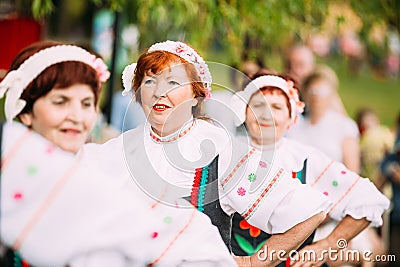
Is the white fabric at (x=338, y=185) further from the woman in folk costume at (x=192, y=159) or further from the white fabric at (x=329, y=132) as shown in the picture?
the white fabric at (x=329, y=132)

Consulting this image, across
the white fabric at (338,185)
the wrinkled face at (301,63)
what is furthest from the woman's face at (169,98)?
the wrinkled face at (301,63)

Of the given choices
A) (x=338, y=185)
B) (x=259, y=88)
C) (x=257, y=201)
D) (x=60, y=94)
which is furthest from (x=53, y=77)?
(x=338, y=185)

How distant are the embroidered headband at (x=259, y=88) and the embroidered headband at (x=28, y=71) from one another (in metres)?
0.50

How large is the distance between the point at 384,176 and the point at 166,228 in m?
3.15

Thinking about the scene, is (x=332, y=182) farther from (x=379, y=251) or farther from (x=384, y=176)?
(x=384, y=176)

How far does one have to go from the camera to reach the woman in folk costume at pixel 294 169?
235cm

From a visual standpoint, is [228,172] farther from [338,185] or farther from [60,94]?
[338,185]

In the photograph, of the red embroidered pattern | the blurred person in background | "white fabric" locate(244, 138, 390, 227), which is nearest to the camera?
the red embroidered pattern

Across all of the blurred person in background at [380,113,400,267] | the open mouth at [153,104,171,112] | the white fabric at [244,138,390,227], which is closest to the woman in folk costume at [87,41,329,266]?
the open mouth at [153,104,171,112]

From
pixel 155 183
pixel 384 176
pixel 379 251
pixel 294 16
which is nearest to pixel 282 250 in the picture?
pixel 155 183

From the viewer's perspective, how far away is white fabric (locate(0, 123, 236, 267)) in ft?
4.90

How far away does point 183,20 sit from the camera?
3973 millimetres

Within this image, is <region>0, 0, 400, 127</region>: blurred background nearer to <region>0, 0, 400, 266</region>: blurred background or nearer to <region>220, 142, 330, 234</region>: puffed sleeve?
<region>0, 0, 400, 266</region>: blurred background

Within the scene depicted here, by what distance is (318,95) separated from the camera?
4.21m
